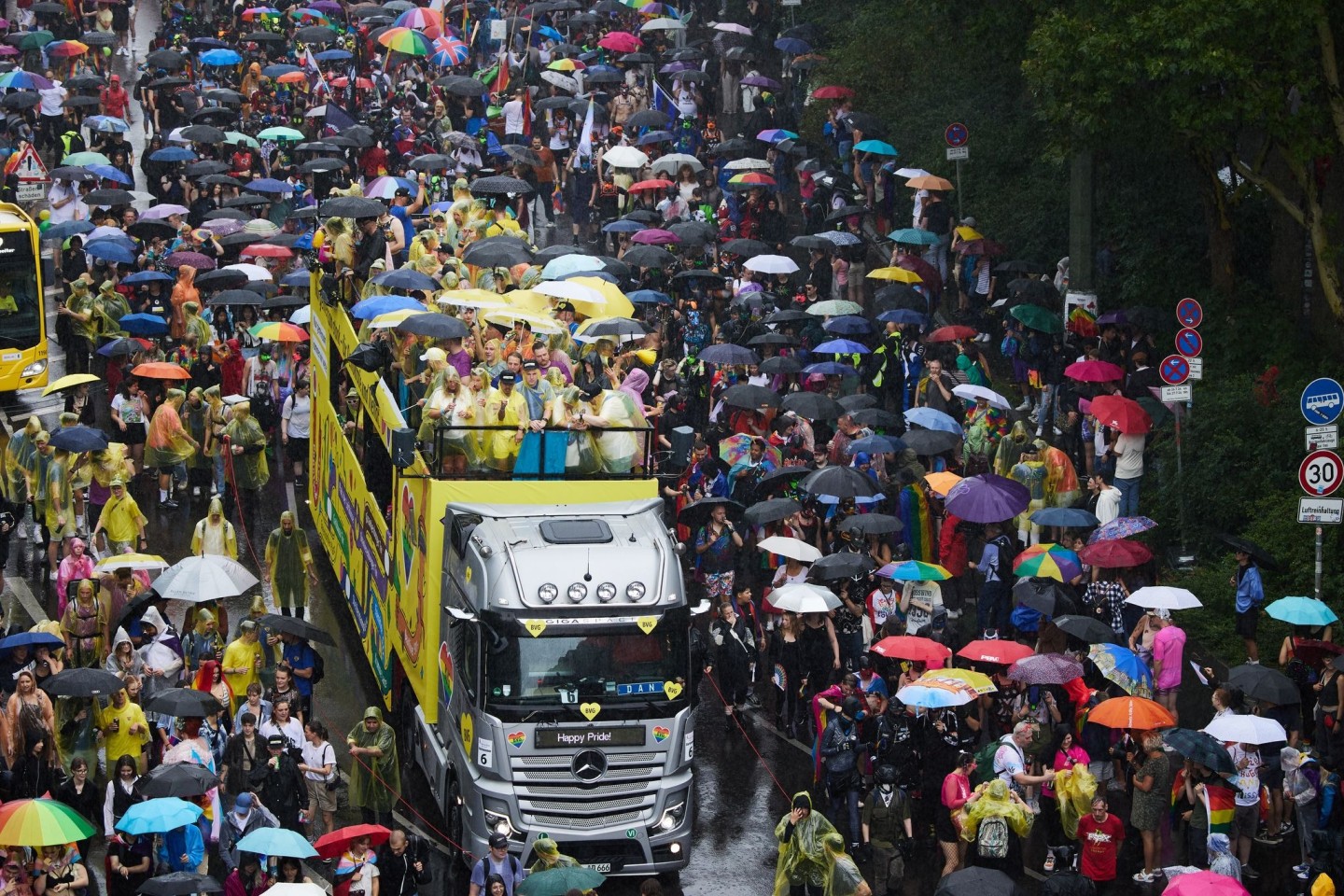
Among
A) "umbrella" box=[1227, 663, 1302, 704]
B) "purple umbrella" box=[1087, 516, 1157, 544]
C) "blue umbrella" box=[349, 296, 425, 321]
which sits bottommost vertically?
"umbrella" box=[1227, 663, 1302, 704]

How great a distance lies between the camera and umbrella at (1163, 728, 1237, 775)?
17.4m

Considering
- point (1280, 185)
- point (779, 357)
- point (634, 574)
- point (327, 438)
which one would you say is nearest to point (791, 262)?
point (779, 357)

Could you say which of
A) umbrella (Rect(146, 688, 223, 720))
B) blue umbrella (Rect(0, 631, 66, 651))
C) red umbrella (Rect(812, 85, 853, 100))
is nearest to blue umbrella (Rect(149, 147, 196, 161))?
red umbrella (Rect(812, 85, 853, 100))

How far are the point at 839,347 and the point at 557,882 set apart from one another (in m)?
14.2

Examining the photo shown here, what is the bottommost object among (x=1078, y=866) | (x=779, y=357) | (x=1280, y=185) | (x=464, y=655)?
(x=1078, y=866)

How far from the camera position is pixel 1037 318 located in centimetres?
2942

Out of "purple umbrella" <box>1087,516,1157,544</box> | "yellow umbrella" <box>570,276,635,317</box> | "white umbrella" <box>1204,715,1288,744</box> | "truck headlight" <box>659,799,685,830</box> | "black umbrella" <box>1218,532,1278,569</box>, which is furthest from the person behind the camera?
"yellow umbrella" <box>570,276,635,317</box>

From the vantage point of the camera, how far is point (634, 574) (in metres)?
17.3

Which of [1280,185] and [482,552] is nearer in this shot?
[482,552]

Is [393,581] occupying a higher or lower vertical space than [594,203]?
lower

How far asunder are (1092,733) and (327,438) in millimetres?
10526

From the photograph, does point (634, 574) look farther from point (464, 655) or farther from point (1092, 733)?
point (1092, 733)

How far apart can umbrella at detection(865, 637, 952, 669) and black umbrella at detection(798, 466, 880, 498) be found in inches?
136

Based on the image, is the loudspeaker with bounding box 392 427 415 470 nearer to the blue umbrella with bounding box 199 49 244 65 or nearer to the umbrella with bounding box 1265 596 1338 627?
the umbrella with bounding box 1265 596 1338 627
